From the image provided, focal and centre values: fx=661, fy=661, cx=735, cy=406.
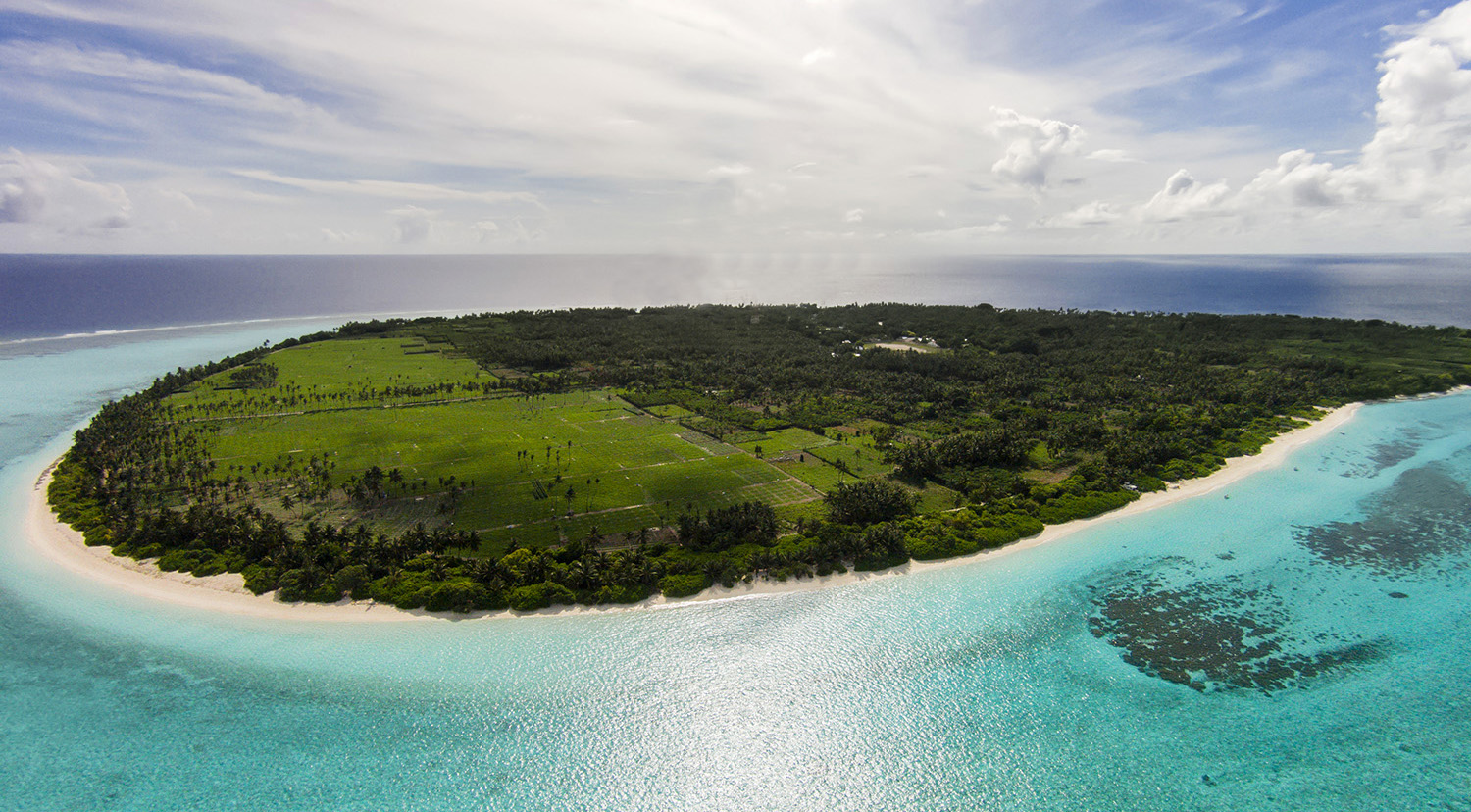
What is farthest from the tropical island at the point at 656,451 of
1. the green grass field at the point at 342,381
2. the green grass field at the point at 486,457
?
the green grass field at the point at 342,381

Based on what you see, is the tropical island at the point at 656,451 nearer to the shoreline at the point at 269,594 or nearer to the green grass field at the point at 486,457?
the green grass field at the point at 486,457

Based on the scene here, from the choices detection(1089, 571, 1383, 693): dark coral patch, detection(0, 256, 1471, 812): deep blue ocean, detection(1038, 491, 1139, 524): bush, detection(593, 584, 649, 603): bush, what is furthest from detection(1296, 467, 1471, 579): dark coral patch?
detection(593, 584, 649, 603): bush

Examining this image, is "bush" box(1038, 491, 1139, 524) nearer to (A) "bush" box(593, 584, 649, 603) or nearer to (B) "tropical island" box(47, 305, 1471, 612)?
(B) "tropical island" box(47, 305, 1471, 612)

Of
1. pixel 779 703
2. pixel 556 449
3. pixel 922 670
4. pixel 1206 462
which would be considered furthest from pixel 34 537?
pixel 1206 462

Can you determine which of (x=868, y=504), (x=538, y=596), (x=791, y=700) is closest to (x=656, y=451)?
(x=868, y=504)

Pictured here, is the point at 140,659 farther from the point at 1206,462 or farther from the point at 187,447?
the point at 1206,462

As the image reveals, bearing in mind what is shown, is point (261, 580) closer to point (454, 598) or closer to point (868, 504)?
point (454, 598)

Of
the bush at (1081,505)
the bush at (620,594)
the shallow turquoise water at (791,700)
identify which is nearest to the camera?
the shallow turquoise water at (791,700)
